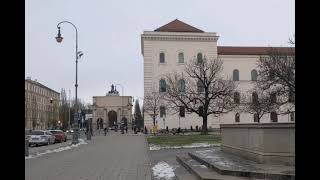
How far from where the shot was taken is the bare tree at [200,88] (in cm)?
6681

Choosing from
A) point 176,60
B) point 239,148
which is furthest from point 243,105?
point 239,148

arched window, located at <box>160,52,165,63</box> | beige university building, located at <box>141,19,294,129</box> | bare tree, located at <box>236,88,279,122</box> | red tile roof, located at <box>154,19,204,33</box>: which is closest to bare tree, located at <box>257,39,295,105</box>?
bare tree, located at <box>236,88,279,122</box>

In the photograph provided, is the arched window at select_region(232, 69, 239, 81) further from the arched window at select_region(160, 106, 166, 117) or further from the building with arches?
the building with arches

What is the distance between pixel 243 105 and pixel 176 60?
53.5ft

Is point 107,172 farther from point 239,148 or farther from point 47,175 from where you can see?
point 239,148

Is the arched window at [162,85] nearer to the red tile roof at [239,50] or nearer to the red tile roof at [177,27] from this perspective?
the red tile roof at [177,27]

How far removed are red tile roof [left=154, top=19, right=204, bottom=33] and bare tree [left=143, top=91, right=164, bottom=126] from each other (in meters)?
14.5

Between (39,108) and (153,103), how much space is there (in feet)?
258

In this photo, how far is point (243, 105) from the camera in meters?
93.5

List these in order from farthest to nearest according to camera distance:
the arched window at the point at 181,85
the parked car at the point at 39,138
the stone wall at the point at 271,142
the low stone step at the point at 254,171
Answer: the arched window at the point at 181,85
the parked car at the point at 39,138
the stone wall at the point at 271,142
the low stone step at the point at 254,171

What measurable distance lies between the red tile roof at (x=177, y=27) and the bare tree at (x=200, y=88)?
9.45 meters

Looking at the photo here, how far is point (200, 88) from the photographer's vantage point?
272 ft

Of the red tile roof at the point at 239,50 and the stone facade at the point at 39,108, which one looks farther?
the stone facade at the point at 39,108

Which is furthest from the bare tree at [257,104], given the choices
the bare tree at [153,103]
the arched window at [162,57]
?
the arched window at [162,57]
